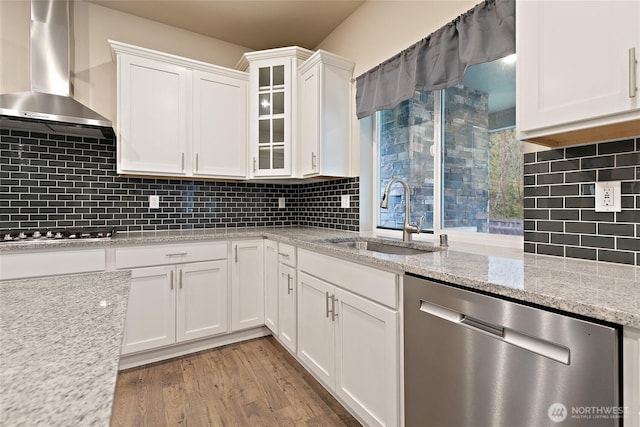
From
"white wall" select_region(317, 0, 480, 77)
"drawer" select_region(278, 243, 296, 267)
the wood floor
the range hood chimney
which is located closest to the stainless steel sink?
"drawer" select_region(278, 243, 296, 267)

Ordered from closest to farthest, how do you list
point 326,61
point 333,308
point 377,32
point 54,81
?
point 333,308, point 54,81, point 377,32, point 326,61

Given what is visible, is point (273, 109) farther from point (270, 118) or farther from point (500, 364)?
point (500, 364)

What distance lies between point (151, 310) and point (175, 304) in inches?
6.2

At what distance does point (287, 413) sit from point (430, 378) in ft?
3.16

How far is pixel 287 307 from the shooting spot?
2.32 m

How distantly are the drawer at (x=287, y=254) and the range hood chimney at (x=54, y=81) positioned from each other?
1435mm

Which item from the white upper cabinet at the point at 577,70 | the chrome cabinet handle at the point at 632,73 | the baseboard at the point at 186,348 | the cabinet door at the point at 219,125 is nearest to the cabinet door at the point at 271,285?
the baseboard at the point at 186,348

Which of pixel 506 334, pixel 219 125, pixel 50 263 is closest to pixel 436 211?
pixel 506 334

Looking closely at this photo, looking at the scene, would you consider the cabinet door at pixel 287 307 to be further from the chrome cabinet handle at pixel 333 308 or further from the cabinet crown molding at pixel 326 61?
the cabinet crown molding at pixel 326 61

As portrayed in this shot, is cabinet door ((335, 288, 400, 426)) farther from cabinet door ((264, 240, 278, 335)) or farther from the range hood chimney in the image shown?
the range hood chimney

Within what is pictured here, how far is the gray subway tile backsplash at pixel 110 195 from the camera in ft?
7.68

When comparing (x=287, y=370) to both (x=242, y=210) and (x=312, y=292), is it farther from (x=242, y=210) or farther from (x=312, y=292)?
(x=242, y=210)

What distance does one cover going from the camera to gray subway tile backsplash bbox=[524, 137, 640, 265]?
1.22m

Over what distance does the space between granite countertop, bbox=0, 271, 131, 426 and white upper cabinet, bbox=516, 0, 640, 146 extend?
1.43m
